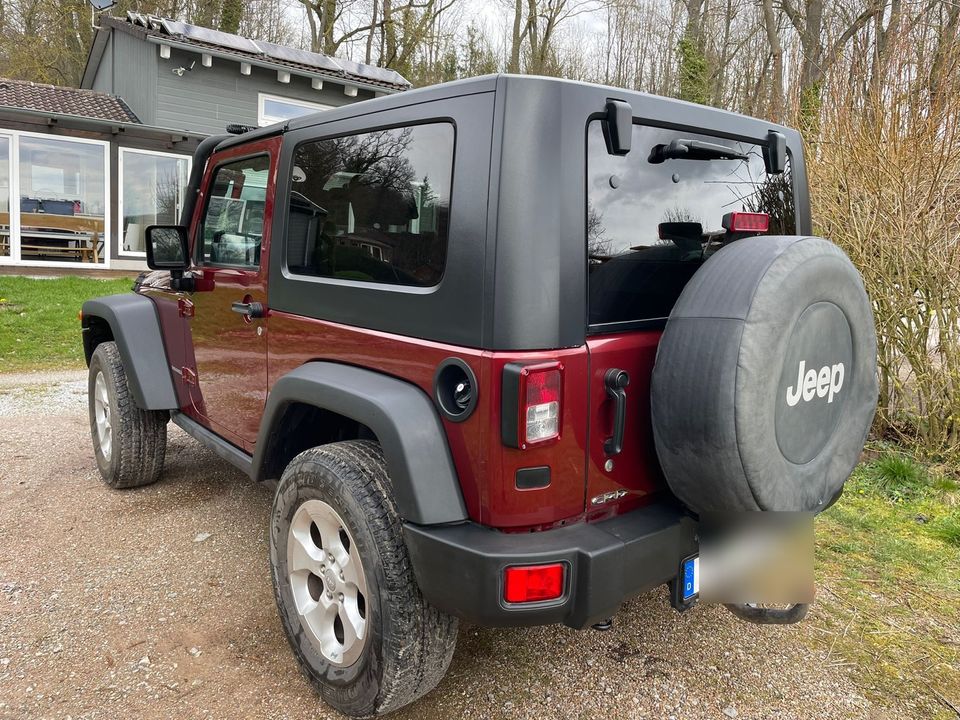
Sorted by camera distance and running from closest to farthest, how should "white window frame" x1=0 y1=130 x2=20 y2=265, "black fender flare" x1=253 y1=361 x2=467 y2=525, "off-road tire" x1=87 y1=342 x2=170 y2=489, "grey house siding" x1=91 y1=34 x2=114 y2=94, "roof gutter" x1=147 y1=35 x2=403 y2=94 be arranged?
"black fender flare" x1=253 y1=361 x2=467 y2=525, "off-road tire" x1=87 y1=342 x2=170 y2=489, "white window frame" x1=0 y1=130 x2=20 y2=265, "roof gutter" x1=147 y1=35 x2=403 y2=94, "grey house siding" x1=91 y1=34 x2=114 y2=94

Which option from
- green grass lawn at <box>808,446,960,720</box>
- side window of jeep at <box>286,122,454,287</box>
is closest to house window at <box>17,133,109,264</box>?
side window of jeep at <box>286,122,454,287</box>

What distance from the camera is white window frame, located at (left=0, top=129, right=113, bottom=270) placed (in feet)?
44.2

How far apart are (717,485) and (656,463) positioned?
312 millimetres

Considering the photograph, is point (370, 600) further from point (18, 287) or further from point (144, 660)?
point (18, 287)

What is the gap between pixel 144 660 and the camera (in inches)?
104

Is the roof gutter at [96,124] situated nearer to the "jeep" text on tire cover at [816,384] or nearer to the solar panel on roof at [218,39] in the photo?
the solar panel on roof at [218,39]

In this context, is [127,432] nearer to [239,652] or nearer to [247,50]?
[239,652]

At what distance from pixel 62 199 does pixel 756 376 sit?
1555cm

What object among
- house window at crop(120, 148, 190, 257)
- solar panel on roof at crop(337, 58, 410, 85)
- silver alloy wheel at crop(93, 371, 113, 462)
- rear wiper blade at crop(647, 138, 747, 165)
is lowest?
silver alloy wheel at crop(93, 371, 113, 462)

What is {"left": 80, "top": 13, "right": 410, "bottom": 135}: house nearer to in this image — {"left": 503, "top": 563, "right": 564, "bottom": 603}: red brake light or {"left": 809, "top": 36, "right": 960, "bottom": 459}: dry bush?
{"left": 809, "top": 36, "right": 960, "bottom": 459}: dry bush

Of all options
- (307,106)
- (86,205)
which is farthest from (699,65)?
(86,205)

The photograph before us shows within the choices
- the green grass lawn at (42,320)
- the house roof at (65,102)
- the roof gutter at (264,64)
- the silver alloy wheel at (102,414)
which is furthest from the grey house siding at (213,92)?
the silver alloy wheel at (102,414)

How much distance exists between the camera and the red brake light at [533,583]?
74.8 inches

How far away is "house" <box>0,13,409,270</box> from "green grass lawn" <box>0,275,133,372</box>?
1.71 metres
